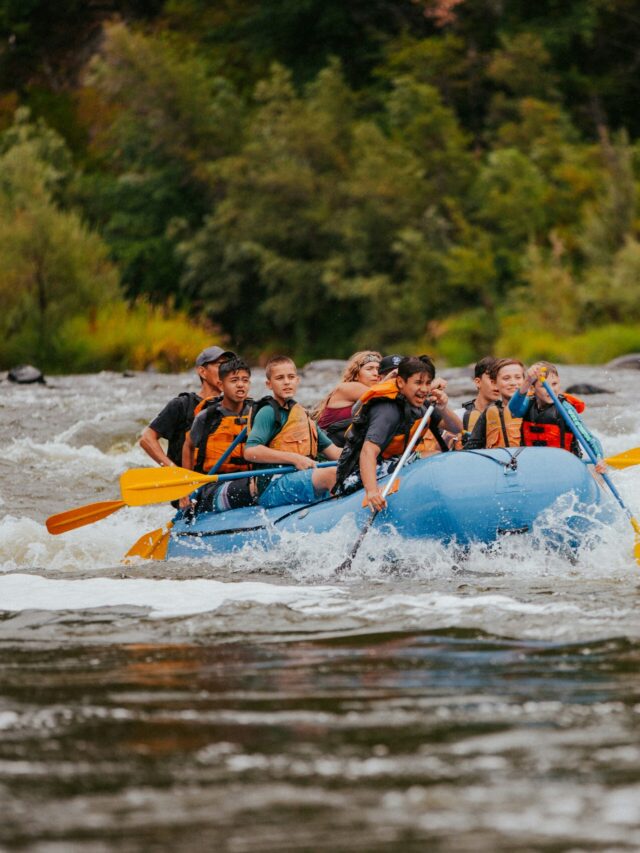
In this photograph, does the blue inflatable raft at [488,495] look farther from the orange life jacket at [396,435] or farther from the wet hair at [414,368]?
the wet hair at [414,368]

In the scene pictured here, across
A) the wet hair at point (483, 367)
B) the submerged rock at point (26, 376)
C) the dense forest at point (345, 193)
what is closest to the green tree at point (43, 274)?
the dense forest at point (345, 193)

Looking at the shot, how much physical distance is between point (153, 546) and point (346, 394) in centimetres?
132

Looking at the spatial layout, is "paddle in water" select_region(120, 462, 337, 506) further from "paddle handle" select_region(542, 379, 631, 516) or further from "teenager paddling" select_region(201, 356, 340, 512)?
"paddle handle" select_region(542, 379, 631, 516)

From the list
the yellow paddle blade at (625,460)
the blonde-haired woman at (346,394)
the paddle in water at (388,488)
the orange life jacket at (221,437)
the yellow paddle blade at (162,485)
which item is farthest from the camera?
the blonde-haired woman at (346,394)

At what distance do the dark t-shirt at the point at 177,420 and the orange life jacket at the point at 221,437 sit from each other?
33 cm

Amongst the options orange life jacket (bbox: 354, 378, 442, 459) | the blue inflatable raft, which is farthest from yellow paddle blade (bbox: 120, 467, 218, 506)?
the blue inflatable raft

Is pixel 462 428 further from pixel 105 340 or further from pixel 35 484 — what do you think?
pixel 105 340

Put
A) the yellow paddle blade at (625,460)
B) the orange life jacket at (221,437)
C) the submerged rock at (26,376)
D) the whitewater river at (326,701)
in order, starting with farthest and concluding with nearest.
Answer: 1. the submerged rock at (26,376)
2. the orange life jacket at (221,437)
3. the yellow paddle blade at (625,460)
4. the whitewater river at (326,701)

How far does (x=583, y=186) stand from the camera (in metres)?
25.1

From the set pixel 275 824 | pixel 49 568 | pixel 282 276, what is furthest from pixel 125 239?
pixel 275 824

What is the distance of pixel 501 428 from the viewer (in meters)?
7.08

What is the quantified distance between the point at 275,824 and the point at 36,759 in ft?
2.44

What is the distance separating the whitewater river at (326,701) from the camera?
10.1ft

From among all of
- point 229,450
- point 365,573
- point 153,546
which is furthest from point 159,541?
point 365,573
